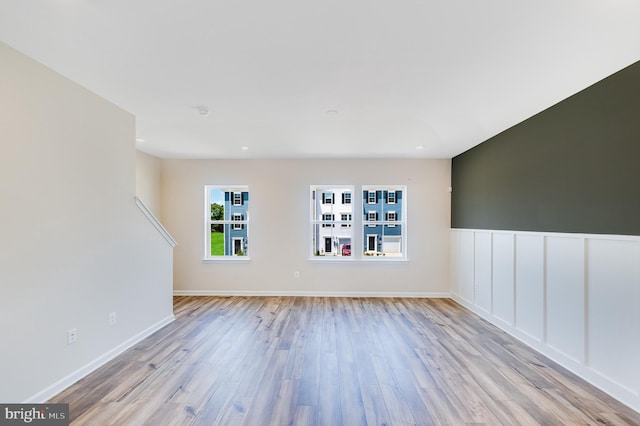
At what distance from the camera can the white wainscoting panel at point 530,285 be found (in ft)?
10.1

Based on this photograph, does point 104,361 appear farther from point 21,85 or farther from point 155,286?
point 21,85

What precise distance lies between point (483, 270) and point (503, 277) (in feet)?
1.62

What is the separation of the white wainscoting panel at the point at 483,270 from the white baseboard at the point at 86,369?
4.42 m

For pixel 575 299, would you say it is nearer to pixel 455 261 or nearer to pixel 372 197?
pixel 455 261

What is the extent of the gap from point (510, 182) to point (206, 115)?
3743mm

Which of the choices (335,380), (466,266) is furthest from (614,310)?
(466,266)

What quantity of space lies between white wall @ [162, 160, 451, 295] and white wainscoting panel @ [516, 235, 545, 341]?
78.7 inches

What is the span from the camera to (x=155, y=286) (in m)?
3.62

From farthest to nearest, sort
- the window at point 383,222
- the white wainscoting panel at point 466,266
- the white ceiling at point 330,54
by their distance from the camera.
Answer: the window at point 383,222 < the white wainscoting panel at point 466,266 < the white ceiling at point 330,54

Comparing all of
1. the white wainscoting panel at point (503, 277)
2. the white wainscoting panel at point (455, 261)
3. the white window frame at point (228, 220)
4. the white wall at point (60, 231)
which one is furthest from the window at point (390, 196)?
the white wall at point (60, 231)

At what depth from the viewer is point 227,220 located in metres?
5.73

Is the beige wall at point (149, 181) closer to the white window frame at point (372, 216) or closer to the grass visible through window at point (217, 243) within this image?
the grass visible through window at point (217, 243)

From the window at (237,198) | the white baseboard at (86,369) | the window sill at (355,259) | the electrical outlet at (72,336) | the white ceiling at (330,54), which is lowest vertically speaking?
the white baseboard at (86,369)

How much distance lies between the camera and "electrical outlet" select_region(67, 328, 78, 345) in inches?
95.0
